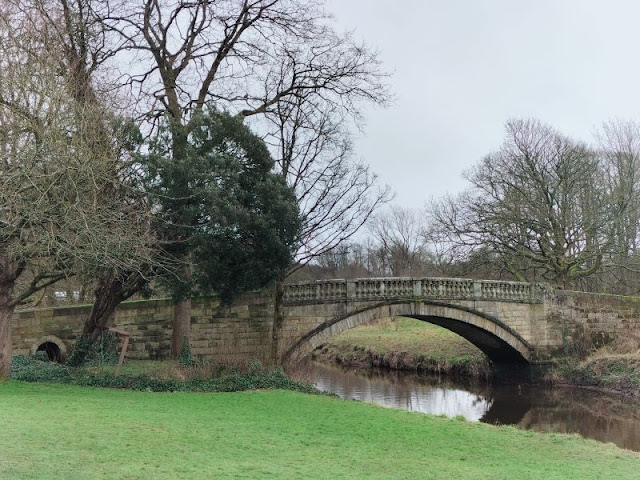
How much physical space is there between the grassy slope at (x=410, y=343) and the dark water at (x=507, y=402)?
1.76 metres

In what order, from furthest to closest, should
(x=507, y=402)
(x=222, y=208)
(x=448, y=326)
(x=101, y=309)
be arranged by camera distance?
(x=448, y=326) < (x=507, y=402) < (x=101, y=309) < (x=222, y=208)

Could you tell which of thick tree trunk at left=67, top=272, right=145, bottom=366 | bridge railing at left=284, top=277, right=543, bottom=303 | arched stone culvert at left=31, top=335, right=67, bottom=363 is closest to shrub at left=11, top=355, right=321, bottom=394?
thick tree trunk at left=67, top=272, right=145, bottom=366

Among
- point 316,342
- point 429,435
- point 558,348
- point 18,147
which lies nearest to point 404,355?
point 558,348

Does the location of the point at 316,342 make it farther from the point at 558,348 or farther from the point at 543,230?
the point at 543,230

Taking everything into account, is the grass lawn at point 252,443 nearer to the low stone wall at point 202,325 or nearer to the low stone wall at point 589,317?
the low stone wall at point 202,325

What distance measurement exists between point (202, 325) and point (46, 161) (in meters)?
9.53

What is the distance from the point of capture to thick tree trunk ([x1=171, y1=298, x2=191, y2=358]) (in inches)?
648

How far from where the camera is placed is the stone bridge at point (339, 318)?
56.4ft

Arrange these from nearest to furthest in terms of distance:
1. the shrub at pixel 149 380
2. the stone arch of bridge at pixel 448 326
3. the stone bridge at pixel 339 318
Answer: the shrub at pixel 149 380 → the stone bridge at pixel 339 318 → the stone arch of bridge at pixel 448 326

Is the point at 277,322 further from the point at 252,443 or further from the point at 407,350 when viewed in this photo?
the point at 407,350

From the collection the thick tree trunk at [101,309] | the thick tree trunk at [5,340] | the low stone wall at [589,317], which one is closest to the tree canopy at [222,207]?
the thick tree trunk at [101,309]

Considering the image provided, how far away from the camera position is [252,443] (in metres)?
7.22

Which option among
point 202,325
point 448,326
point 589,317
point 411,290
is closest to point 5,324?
point 202,325

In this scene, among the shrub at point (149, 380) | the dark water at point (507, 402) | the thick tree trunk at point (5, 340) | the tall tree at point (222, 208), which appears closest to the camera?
the thick tree trunk at point (5, 340)
